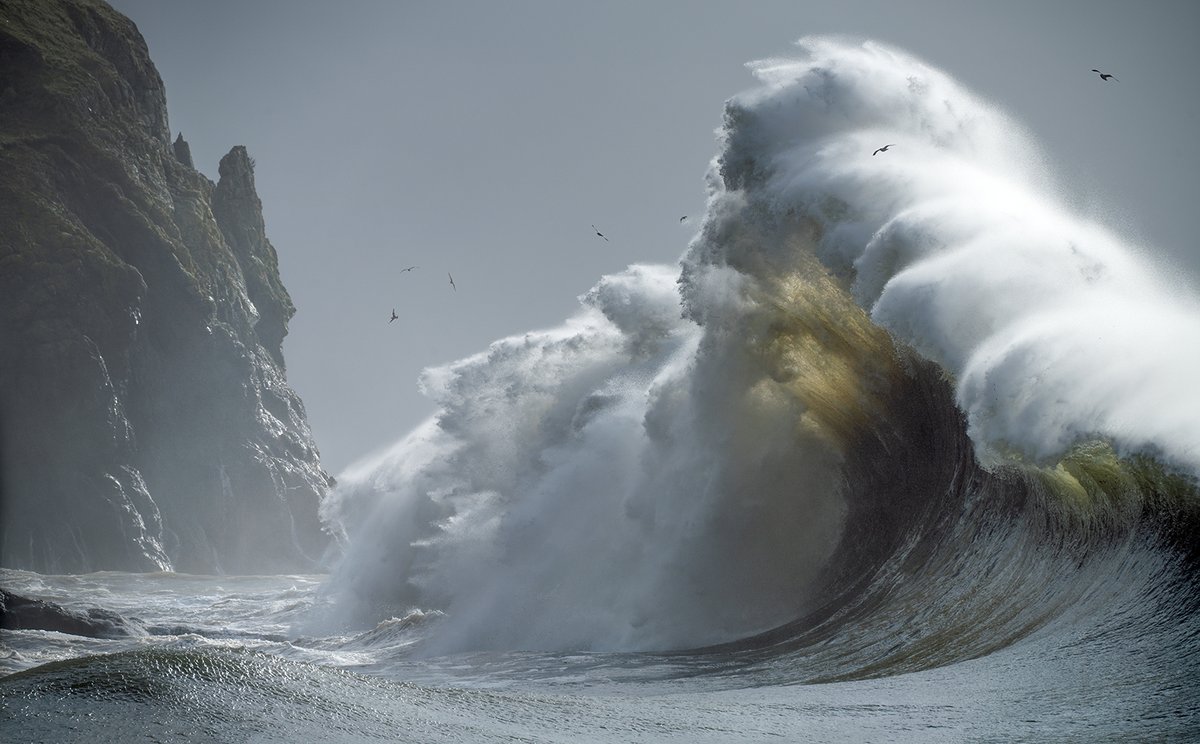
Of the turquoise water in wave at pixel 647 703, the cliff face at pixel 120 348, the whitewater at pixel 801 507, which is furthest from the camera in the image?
the cliff face at pixel 120 348

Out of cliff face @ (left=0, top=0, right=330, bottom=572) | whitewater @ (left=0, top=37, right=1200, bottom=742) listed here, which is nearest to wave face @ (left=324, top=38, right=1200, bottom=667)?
whitewater @ (left=0, top=37, right=1200, bottom=742)

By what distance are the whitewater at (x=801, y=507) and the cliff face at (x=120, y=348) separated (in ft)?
107

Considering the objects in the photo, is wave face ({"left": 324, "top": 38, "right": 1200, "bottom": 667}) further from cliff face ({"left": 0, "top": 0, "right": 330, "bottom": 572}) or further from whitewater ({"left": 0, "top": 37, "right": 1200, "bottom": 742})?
cliff face ({"left": 0, "top": 0, "right": 330, "bottom": 572})

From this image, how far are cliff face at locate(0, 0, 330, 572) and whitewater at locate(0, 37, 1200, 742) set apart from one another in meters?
32.6

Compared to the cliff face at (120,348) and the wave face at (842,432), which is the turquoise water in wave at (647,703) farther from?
the cliff face at (120,348)

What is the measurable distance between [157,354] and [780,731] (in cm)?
5968

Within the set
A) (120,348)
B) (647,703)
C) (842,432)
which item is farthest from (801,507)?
(120,348)

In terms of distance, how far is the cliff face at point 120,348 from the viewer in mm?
49469

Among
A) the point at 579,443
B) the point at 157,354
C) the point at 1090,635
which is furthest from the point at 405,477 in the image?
the point at 157,354

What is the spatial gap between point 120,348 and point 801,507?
4921cm

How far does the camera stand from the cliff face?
4947 centimetres

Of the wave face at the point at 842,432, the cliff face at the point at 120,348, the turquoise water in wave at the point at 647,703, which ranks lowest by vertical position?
the turquoise water in wave at the point at 647,703

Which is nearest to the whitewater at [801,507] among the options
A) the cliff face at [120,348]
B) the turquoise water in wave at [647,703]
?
the turquoise water in wave at [647,703]

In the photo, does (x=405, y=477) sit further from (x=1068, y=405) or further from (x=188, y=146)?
(x=188, y=146)
